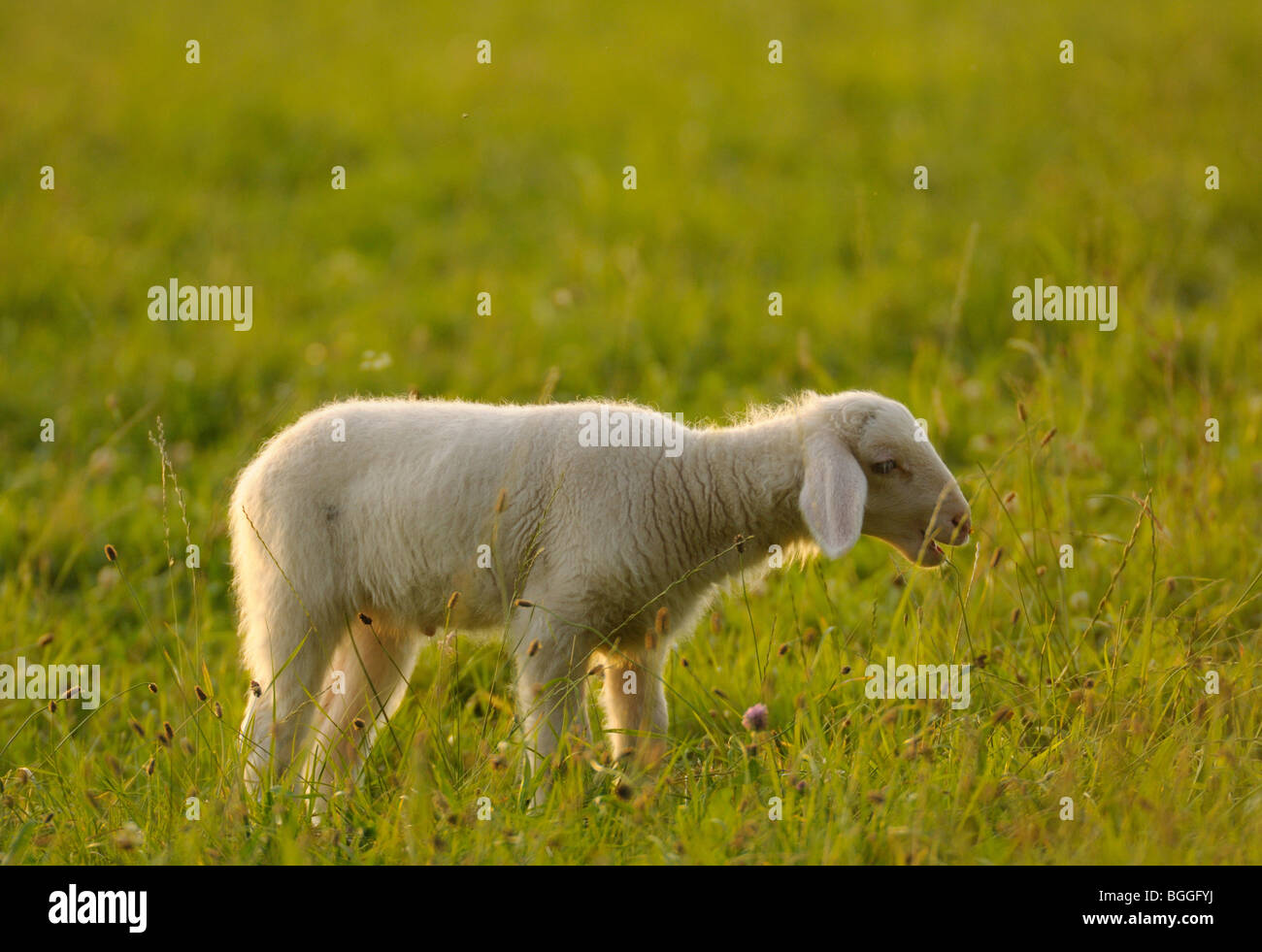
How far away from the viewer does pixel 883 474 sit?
355 centimetres

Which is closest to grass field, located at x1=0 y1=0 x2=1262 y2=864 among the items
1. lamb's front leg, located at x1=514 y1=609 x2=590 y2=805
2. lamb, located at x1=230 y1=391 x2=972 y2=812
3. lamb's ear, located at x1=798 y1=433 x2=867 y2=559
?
lamb's front leg, located at x1=514 y1=609 x2=590 y2=805

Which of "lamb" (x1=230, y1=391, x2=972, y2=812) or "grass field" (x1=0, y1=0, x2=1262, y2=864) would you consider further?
"lamb" (x1=230, y1=391, x2=972, y2=812)

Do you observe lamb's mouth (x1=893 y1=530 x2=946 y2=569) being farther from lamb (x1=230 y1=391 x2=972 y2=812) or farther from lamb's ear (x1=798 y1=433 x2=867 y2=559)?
lamb's ear (x1=798 y1=433 x2=867 y2=559)

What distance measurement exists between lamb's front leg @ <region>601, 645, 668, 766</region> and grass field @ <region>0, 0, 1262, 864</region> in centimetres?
16

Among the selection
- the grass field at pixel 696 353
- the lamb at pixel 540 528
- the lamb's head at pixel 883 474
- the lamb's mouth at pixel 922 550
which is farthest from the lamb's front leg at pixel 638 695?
the lamb's mouth at pixel 922 550

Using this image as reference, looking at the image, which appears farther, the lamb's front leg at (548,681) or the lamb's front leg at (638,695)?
the lamb's front leg at (638,695)

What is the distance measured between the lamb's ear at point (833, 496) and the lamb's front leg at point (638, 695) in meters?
0.67

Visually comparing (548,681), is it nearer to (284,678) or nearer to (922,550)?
(284,678)

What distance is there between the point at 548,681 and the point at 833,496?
2.98ft

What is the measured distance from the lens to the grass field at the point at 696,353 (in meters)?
3.25

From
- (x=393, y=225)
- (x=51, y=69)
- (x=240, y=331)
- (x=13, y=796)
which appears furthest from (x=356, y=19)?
(x=13, y=796)

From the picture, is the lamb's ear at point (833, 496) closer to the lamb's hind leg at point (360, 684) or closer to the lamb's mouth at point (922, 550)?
the lamb's mouth at point (922, 550)

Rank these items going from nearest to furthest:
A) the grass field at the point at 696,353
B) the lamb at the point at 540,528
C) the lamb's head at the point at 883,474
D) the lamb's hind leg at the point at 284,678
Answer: the grass field at the point at 696,353, the lamb's head at the point at 883,474, the lamb at the point at 540,528, the lamb's hind leg at the point at 284,678

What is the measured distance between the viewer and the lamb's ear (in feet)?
10.8
